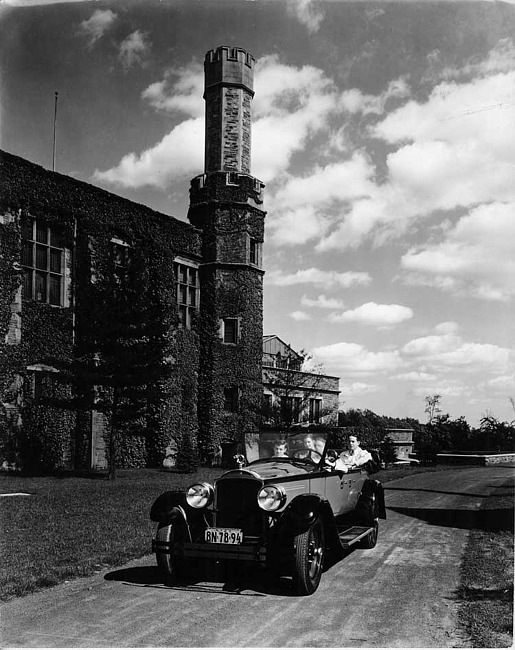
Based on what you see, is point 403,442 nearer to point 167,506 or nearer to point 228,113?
point 228,113

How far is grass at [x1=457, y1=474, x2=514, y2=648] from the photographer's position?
5.27 metres

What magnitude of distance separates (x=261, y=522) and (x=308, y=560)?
2.16 feet

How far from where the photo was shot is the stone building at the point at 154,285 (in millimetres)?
20375

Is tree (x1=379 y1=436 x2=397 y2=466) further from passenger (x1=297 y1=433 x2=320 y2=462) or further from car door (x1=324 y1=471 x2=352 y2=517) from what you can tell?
passenger (x1=297 y1=433 x2=320 y2=462)

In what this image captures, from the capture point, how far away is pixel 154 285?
26.5 m

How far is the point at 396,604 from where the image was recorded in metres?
6.09

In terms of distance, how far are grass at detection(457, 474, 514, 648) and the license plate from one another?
7.21 ft

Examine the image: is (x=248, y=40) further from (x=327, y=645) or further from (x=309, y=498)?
(x=327, y=645)

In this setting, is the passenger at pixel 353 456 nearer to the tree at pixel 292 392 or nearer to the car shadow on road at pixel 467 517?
the car shadow on road at pixel 467 517

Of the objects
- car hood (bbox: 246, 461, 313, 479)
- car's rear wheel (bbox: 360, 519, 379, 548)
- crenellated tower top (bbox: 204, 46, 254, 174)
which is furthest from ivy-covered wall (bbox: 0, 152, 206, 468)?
car hood (bbox: 246, 461, 313, 479)

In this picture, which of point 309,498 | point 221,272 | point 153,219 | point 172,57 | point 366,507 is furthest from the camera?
point 221,272

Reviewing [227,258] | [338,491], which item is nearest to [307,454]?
[338,491]

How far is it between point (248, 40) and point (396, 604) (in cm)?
641

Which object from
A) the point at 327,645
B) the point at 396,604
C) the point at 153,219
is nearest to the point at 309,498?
the point at 396,604
